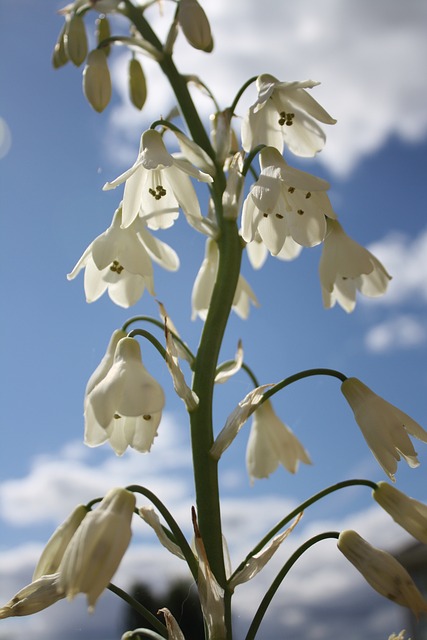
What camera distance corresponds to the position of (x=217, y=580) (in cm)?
140

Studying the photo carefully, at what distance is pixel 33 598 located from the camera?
4.31ft

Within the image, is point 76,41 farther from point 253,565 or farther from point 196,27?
point 253,565

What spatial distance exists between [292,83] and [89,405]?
0.85 meters

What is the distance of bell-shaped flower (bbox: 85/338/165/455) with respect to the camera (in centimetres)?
134

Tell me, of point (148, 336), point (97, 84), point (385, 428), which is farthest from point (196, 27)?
point (385, 428)

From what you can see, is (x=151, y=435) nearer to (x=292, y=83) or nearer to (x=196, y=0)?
(x=292, y=83)

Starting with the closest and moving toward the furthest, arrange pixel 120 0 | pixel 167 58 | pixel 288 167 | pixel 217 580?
1. pixel 217 580
2. pixel 288 167
3. pixel 167 58
4. pixel 120 0

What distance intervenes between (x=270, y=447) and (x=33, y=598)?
731mm

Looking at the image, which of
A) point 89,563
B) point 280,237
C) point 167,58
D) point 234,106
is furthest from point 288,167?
point 89,563

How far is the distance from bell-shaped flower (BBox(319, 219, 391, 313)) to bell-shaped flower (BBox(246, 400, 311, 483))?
0.31 m

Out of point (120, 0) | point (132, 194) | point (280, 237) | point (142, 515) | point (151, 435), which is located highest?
point (120, 0)

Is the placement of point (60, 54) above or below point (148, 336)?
above

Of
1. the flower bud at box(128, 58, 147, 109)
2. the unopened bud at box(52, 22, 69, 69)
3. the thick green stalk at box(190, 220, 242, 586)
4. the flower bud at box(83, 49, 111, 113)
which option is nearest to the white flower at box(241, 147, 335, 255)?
the thick green stalk at box(190, 220, 242, 586)

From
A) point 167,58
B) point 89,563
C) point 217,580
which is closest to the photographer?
point 89,563
